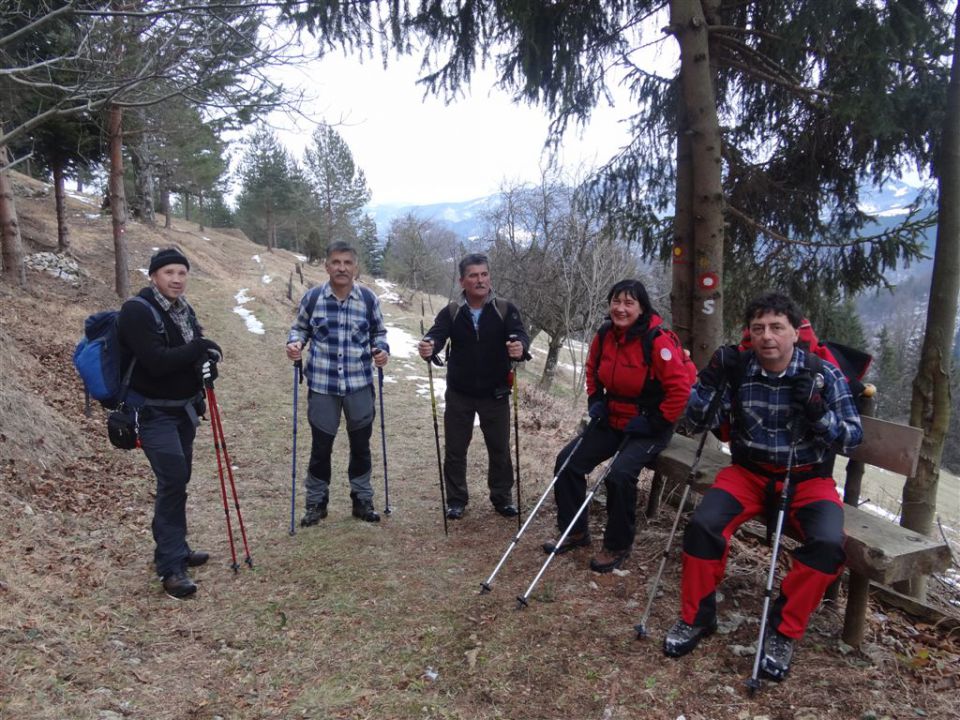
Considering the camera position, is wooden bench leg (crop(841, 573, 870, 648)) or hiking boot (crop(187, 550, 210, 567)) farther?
hiking boot (crop(187, 550, 210, 567))

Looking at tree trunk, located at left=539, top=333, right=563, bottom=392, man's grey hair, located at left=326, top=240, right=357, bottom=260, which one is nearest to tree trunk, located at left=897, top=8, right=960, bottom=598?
man's grey hair, located at left=326, top=240, right=357, bottom=260

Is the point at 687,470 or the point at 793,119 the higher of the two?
the point at 793,119

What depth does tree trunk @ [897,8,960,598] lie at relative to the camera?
4406 mm

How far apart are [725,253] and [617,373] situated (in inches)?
111

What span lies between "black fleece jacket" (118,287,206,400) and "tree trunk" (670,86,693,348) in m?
3.81

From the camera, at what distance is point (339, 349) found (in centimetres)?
493

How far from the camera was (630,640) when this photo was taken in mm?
3439

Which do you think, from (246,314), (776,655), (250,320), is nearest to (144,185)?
(246,314)

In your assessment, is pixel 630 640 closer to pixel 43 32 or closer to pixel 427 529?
pixel 427 529

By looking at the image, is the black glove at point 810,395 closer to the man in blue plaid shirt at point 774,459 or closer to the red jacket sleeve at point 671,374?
the man in blue plaid shirt at point 774,459

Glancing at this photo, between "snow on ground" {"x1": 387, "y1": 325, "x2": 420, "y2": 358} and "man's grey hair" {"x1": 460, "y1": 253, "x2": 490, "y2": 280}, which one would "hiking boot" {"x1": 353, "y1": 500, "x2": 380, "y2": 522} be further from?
"snow on ground" {"x1": 387, "y1": 325, "x2": 420, "y2": 358}

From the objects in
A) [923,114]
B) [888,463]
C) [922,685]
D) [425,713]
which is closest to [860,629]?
[922,685]

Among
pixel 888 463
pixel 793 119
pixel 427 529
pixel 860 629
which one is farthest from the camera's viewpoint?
pixel 793 119

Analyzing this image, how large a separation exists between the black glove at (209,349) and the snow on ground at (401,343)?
10.1m
